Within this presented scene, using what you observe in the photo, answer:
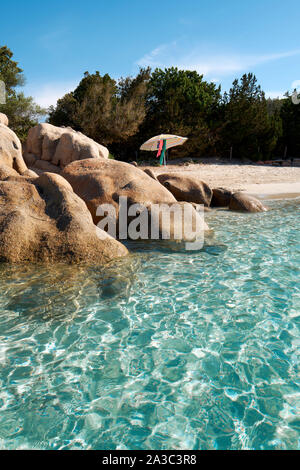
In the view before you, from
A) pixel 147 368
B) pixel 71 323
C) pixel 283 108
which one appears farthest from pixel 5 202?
pixel 283 108

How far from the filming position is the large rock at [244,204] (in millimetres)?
11875

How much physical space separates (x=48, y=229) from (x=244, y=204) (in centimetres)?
773

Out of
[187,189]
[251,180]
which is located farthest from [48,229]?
[251,180]

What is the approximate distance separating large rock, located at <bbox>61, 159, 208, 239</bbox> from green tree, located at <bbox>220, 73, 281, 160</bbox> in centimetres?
2662

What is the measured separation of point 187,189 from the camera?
12.4 metres

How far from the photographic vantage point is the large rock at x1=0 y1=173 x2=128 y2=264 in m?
5.98

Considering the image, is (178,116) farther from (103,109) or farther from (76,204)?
(76,204)

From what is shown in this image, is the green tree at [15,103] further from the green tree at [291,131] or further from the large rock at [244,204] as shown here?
the green tree at [291,131]

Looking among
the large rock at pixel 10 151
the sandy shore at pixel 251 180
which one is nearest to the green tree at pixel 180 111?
the sandy shore at pixel 251 180

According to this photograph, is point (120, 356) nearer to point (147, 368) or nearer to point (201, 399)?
point (147, 368)

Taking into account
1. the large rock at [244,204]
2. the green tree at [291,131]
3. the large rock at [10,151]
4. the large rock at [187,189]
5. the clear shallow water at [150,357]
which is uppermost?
the green tree at [291,131]

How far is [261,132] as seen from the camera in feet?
113

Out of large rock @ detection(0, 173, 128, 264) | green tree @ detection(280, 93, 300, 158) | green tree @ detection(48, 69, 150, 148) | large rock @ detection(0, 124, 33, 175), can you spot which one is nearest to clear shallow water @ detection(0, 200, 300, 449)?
large rock @ detection(0, 173, 128, 264)
